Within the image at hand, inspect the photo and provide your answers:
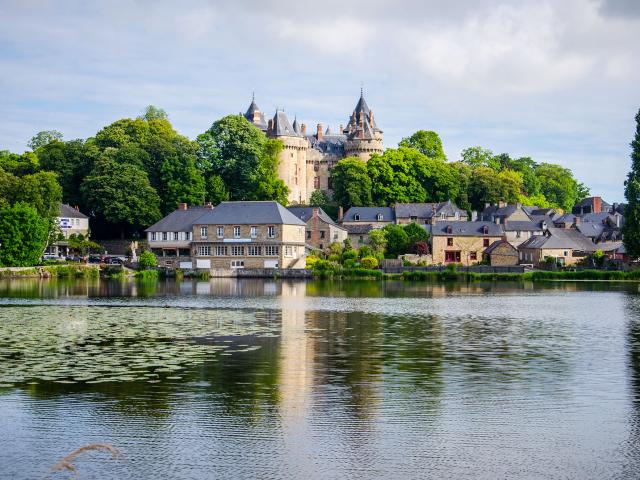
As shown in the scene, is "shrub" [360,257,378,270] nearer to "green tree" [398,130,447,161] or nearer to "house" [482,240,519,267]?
"house" [482,240,519,267]

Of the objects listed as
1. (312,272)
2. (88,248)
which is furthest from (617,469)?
(88,248)

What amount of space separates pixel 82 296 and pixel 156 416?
35525 millimetres

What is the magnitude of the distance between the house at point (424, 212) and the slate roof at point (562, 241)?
31.2 ft

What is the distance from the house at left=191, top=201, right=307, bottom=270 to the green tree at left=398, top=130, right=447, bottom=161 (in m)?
45.2

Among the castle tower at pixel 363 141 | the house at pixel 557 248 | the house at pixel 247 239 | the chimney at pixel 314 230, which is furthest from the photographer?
the castle tower at pixel 363 141

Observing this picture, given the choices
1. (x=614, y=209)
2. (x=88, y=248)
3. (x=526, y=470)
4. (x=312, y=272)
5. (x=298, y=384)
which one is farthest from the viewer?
(x=614, y=209)

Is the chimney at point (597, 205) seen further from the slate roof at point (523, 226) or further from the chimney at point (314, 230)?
the chimney at point (314, 230)

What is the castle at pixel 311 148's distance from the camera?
128m

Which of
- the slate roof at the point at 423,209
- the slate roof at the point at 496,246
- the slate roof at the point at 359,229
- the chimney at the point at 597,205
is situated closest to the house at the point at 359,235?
the slate roof at the point at 359,229

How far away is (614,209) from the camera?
382ft

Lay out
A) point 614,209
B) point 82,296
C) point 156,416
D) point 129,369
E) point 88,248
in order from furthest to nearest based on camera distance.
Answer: point 614,209, point 88,248, point 82,296, point 129,369, point 156,416

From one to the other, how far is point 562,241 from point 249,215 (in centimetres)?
3220

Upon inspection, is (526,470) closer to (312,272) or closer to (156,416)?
(156,416)

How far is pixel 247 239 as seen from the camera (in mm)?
Answer: 83625
